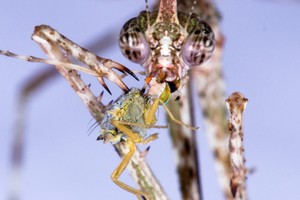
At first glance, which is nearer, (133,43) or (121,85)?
(121,85)

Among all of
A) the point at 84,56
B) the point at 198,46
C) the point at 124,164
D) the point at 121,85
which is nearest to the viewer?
the point at 124,164

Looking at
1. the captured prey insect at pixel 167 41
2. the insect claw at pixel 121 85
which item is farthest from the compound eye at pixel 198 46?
the insect claw at pixel 121 85

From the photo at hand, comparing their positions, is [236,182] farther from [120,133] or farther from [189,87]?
[189,87]

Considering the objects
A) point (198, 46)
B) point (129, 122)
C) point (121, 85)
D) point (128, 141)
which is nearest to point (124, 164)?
point (128, 141)

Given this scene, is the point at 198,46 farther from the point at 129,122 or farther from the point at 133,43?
the point at 129,122

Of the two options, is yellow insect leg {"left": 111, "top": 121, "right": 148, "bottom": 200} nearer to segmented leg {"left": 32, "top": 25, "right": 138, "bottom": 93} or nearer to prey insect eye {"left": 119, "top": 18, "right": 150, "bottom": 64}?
segmented leg {"left": 32, "top": 25, "right": 138, "bottom": 93}

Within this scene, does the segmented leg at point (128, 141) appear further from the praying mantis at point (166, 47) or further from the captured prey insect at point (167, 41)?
the captured prey insect at point (167, 41)
